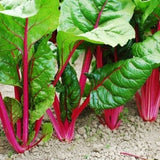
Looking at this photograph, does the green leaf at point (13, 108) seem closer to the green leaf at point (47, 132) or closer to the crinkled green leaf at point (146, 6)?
the green leaf at point (47, 132)

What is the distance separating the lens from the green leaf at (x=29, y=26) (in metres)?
1.16

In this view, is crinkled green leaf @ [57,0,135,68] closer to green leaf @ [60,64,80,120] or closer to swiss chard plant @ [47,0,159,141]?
swiss chard plant @ [47,0,159,141]

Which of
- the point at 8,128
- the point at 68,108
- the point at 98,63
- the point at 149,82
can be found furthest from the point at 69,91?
the point at 149,82

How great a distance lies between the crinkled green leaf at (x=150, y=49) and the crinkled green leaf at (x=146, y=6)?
88 millimetres

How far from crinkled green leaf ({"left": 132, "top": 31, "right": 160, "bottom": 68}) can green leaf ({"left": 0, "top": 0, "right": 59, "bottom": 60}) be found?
0.36 metres

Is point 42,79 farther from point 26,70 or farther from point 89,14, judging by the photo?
point 89,14

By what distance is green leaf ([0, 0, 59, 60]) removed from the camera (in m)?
1.16

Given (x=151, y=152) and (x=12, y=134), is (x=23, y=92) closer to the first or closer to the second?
(x=12, y=134)

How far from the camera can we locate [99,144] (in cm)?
155

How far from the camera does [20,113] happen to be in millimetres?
1404

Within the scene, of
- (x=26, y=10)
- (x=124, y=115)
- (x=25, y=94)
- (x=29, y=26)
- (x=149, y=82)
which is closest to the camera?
(x=26, y=10)

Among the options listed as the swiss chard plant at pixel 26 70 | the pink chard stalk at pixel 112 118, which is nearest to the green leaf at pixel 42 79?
the swiss chard plant at pixel 26 70

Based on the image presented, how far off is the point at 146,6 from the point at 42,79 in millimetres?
502

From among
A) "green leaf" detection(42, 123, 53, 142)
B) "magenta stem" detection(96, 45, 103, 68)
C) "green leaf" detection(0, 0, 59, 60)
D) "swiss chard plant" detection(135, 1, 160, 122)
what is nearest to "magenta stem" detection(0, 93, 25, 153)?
"green leaf" detection(42, 123, 53, 142)
